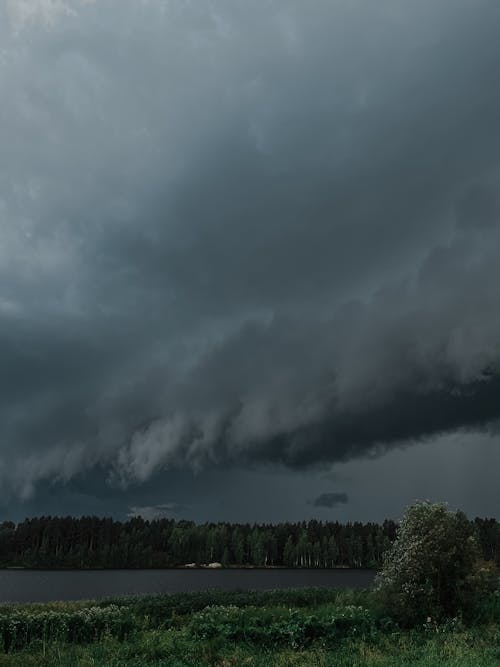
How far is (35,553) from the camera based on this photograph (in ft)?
634

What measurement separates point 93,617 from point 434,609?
1667 cm

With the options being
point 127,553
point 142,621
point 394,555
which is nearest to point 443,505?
point 394,555

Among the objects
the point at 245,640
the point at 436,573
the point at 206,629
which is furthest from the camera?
the point at 436,573

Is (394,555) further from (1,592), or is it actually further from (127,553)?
(127,553)

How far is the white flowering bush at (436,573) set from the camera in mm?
27609

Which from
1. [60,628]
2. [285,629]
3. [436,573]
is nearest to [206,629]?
[285,629]

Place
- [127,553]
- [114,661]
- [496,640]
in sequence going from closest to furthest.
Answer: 1. [114,661]
2. [496,640]
3. [127,553]

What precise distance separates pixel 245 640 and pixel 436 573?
11.5 m

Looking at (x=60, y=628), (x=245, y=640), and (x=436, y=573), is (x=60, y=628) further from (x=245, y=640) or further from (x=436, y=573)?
(x=436, y=573)

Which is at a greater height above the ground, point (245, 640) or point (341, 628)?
point (341, 628)

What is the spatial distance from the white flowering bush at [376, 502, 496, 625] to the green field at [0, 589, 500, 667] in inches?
40.6

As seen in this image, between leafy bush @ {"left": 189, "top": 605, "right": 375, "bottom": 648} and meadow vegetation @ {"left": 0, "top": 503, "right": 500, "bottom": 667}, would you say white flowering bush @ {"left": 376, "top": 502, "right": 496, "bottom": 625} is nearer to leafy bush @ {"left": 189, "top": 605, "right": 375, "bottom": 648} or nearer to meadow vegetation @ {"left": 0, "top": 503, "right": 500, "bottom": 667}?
meadow vegetation @ {"left": 0, "top": 503, "right": 500, "bottom": 667}

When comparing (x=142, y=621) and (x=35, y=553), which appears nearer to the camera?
(x=142, y=621)

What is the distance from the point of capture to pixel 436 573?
28.4 meters
